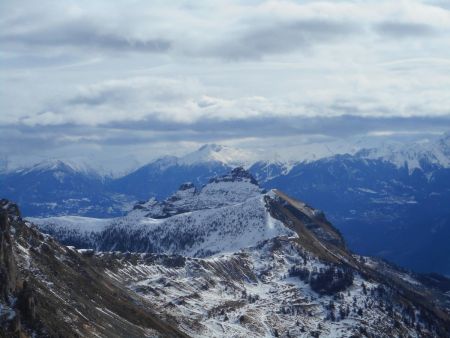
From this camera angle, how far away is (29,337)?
199 metres

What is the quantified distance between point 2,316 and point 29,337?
10.1m

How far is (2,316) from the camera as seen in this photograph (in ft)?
632
